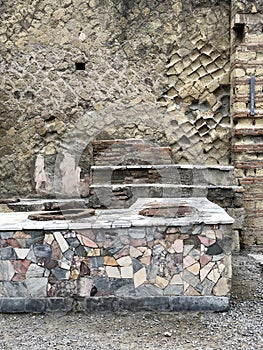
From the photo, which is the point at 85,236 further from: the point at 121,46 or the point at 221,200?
the point at 121,46

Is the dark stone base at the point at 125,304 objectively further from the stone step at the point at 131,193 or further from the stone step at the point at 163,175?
the stone step at the point at 163,175

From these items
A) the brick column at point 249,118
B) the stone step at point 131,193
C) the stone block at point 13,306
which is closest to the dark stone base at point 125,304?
the stone block at point 13,306

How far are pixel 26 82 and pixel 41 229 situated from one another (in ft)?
12.9

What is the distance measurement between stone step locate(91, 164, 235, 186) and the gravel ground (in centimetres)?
242

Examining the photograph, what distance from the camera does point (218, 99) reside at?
7.29 meters

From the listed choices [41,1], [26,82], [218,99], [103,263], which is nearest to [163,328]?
[103,263]

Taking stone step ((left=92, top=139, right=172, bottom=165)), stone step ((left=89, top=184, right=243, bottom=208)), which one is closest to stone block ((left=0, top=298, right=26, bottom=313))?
stone step ((left=89, top=184, right=243, bottom=208))

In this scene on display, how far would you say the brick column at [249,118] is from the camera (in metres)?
6.45

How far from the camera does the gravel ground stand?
11.4ft

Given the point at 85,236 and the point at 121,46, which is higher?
the point at 121,46

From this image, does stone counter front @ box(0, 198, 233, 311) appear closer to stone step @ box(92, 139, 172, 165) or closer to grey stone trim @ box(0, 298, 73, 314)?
grey stone trim @ box(0, 298, 73, 314)

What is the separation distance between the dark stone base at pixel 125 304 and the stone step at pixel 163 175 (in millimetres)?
2419

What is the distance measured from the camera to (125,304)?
4.07 meters

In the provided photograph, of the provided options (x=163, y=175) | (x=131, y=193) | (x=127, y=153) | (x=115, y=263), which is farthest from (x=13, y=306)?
(x=127, y=153)
